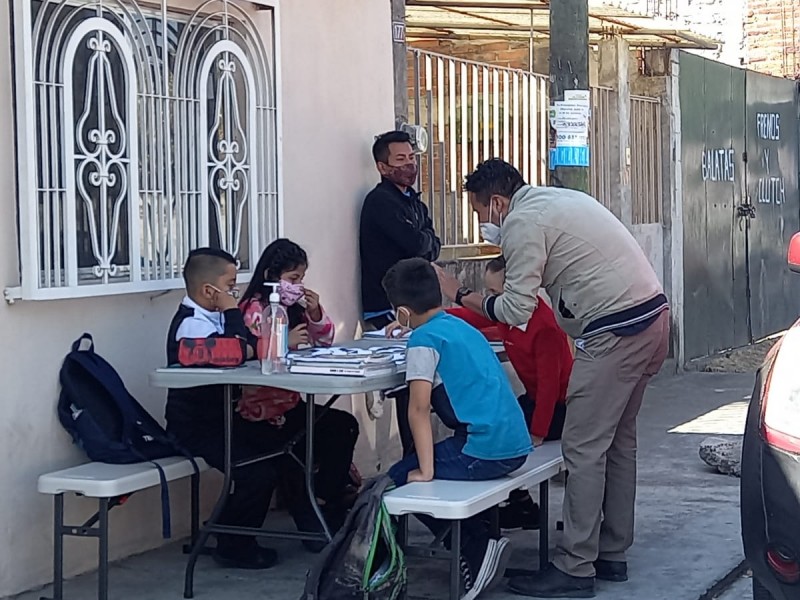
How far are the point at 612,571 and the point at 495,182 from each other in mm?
1687

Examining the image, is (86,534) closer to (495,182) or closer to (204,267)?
(204,267)

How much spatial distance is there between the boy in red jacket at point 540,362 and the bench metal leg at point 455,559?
981 mm

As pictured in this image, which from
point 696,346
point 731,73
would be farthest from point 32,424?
point 731,73

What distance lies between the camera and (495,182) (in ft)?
18.1

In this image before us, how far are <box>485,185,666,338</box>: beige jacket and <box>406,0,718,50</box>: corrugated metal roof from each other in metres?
4.14

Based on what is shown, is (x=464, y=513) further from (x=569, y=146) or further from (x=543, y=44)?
(x=543, y=44)

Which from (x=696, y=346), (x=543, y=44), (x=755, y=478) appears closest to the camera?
(x=755, y=478)

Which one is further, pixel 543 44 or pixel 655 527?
pixel 543 44

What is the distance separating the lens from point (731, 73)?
13.9 metres

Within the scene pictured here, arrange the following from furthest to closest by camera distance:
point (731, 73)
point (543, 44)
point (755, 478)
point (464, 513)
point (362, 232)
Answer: point (731, 73) < point (543, 44) < point (362, 232) < point (464, 513) < point (755, 478)

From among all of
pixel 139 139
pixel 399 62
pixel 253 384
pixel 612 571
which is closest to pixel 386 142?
pixel 399 62

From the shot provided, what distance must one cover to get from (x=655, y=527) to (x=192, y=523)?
7.46 feet

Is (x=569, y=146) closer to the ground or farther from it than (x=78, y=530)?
farther from it

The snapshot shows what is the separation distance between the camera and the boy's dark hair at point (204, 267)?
5.68 meters
